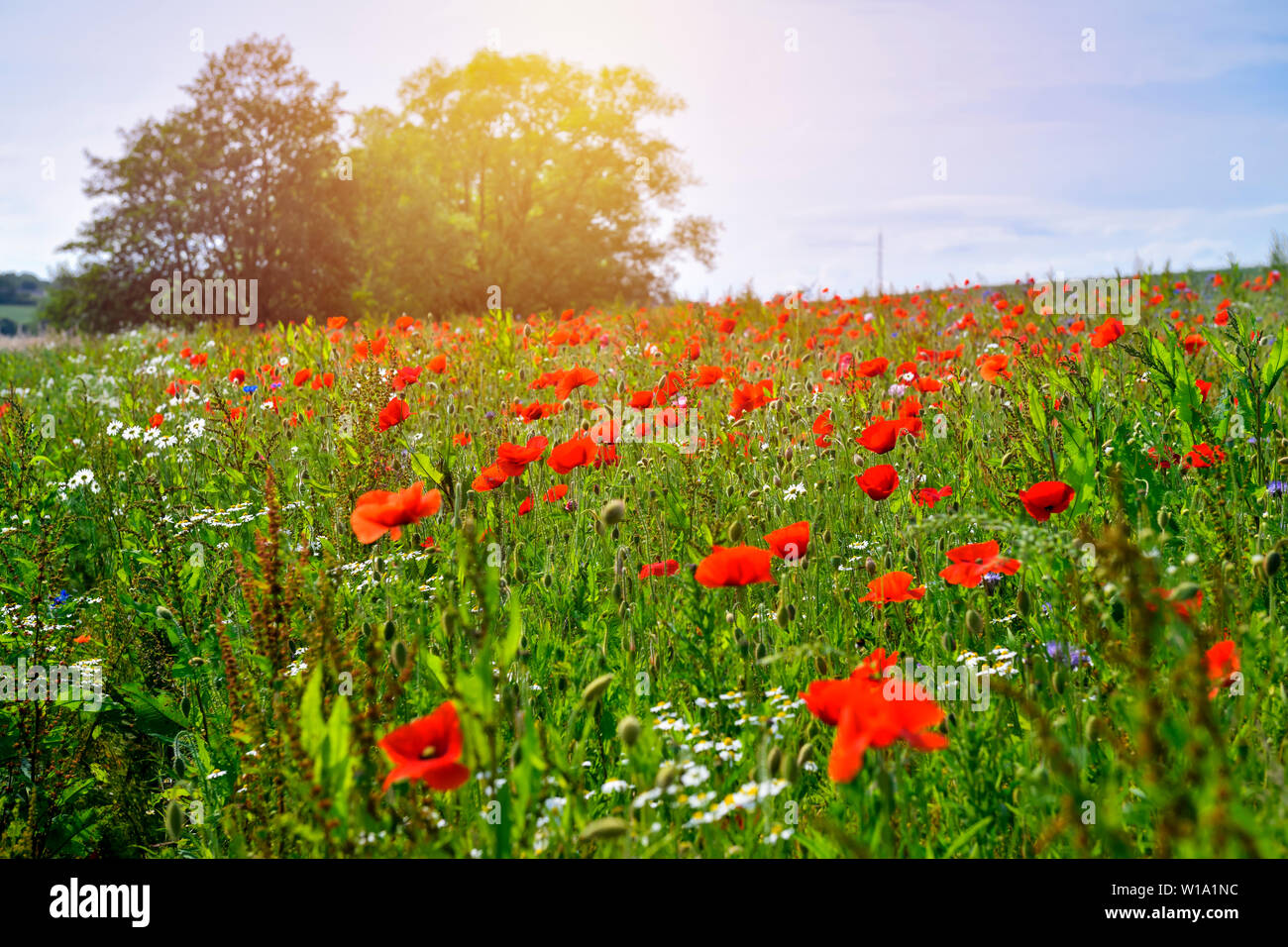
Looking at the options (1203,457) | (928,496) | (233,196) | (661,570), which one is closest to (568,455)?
(661,570)

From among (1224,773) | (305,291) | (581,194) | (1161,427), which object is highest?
(581,194)

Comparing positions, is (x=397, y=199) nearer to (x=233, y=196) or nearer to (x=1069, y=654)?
(x=233, y=196)

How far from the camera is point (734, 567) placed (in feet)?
5.58

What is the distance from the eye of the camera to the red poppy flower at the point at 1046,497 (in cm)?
209

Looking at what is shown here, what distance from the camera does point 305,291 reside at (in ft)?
96.1

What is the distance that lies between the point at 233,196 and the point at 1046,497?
31824 mm


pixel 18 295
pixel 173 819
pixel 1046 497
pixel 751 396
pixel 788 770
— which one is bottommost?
pixel 173 819

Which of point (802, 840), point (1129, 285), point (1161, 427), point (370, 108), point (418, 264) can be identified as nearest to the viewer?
point (802, 840)

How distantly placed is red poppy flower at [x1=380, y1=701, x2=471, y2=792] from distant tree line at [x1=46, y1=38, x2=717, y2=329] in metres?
27.1

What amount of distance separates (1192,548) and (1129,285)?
702cm

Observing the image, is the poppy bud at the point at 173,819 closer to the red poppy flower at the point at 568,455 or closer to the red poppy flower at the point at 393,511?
the red poppy flower at the point at 393,511

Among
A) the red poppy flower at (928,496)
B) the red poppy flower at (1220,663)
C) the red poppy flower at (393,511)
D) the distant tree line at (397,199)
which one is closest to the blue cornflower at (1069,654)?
the red poppy flower at (1220,663)

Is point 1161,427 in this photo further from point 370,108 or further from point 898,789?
point 370,108
